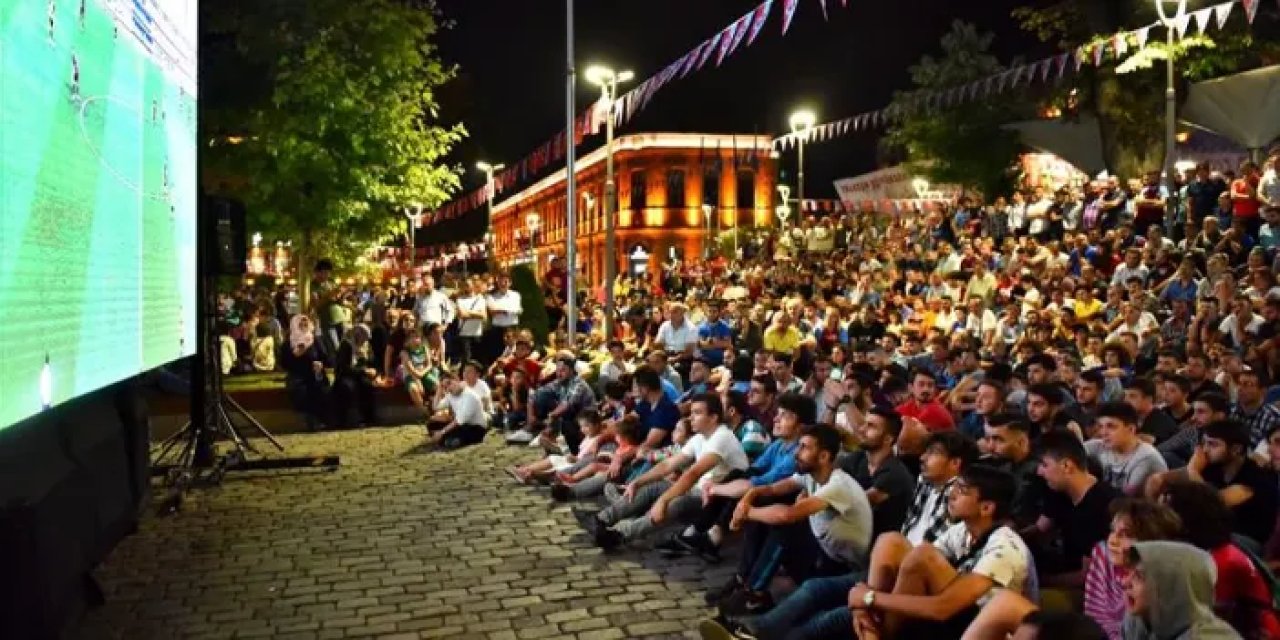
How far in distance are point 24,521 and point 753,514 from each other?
393cm

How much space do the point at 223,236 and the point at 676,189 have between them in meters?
55.6

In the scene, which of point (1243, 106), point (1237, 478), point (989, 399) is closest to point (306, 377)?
point (989, 399)

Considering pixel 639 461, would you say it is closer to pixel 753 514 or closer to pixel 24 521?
pixel 753 514

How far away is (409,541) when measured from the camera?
827 centimetres

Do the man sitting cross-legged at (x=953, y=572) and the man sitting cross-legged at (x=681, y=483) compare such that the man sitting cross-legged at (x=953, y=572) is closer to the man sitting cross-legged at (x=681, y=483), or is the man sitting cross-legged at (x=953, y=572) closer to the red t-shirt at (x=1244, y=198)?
the man sitting cross-legged at (x=681, y=483)

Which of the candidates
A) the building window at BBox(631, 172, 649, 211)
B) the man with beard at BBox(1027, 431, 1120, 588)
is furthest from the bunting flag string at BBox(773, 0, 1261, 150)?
the building window at BBox(631, 172, 649, 211)

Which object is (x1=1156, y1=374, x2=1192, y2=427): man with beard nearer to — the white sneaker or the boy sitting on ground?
the boy sitting on ground

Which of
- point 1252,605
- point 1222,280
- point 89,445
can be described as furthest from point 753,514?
point 1222,280

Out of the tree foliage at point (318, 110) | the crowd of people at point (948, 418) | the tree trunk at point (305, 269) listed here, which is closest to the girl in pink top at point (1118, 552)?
the crowd of people at point (948, 418)

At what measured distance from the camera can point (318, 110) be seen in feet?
53.4

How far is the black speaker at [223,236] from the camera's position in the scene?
10281mm

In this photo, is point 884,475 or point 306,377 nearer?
point 884,475

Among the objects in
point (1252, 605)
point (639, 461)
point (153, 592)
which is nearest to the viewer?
point (1252, 605)

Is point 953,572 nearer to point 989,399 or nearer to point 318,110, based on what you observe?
point 989,399
